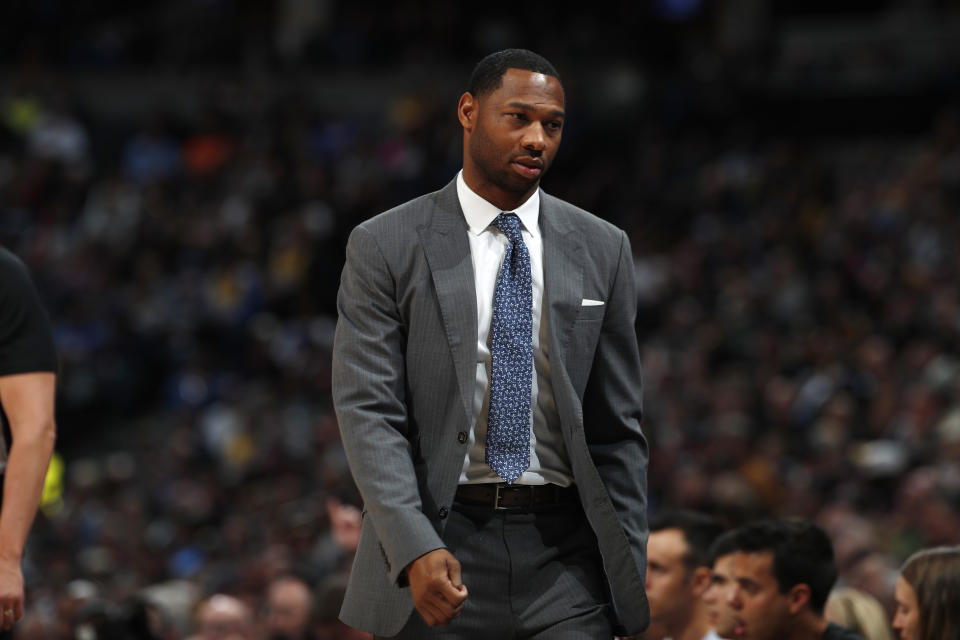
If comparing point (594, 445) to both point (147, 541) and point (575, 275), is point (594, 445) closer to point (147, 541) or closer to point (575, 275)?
point (575, 275)

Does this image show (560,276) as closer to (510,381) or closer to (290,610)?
(510,381)

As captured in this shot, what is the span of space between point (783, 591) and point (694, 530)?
0.54 m

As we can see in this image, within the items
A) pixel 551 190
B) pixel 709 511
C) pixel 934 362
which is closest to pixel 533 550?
pixel 709 511

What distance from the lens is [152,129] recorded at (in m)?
16.0

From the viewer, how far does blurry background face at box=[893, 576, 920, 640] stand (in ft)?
13.0

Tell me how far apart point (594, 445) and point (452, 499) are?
0.38 meters

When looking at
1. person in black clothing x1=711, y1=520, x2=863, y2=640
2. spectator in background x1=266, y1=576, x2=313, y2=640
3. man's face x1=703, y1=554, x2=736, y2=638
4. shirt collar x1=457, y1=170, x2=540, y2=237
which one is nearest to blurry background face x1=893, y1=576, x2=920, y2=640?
person in black clothing x1=711, y1=520, x2=863, y2=640

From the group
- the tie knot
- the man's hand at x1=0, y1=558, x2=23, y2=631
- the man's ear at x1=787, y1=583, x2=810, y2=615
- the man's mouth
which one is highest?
the man's mouth

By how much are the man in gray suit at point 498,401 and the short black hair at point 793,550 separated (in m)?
1.22

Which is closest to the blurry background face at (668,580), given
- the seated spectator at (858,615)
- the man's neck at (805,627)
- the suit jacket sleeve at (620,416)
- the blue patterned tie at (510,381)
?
the man's neck at (805,627)

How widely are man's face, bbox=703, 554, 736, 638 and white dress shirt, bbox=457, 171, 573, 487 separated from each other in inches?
51.7

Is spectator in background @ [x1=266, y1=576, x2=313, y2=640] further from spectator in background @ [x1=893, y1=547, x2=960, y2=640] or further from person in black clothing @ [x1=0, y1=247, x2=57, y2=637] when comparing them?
spectator in background @ [x1=893, y1=547, x2=960, y2=640]

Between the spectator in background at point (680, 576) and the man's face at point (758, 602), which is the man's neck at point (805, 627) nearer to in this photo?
the man's face at point (758, 602)

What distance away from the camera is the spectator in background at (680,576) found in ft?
15.0
